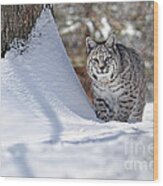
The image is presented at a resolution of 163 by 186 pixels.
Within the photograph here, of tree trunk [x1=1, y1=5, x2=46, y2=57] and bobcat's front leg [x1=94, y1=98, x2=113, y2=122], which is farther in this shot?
tree trunk [x1=1, y1=5, x2=46, y2=57]

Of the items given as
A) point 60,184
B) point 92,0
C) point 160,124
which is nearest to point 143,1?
point 92,0

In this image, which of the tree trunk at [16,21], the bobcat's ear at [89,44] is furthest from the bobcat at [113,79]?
the tree trunk at [16,21]

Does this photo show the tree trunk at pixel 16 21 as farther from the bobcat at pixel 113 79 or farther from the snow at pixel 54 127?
the bobcat at pixel 113 79

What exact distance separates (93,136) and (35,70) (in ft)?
1.25

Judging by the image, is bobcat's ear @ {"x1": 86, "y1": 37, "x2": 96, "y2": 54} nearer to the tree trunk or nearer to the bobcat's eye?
the bobcat's eye

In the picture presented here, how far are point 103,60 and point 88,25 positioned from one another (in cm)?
16

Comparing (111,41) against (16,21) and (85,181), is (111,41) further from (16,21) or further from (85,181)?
(85,181)

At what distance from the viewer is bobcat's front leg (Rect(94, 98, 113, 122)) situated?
11.9 feet

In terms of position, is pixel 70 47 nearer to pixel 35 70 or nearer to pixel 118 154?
pixel 35 70

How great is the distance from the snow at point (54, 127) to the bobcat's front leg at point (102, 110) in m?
0.02

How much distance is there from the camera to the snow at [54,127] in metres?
3.58

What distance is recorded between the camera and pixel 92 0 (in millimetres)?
3641

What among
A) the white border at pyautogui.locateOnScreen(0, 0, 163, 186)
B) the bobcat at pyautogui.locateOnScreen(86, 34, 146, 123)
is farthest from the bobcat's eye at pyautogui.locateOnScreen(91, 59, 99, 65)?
the white border at pyautogui.locateOnScreen(0, 0, 163, 186)

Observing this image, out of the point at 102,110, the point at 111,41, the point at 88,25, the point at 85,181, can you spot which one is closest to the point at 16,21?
the point at 88,25
